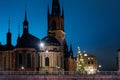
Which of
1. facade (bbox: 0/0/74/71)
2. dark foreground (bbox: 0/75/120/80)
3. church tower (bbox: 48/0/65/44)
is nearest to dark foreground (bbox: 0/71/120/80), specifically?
dark foreground (bbox: 0/75/120/80)

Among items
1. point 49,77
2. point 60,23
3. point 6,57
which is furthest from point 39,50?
point 49,77

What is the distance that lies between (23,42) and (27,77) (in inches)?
2625

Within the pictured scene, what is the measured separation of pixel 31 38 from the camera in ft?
576

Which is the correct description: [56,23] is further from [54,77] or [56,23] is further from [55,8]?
[54,77]

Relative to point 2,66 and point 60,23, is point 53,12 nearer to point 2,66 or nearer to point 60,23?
point 60,23

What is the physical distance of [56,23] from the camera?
19450cm

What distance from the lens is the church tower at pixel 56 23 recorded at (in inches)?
7608

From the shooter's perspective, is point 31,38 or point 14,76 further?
point 31,38

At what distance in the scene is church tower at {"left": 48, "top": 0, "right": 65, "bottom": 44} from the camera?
193 m

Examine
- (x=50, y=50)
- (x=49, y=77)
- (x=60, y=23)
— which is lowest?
(x=49, y=77)

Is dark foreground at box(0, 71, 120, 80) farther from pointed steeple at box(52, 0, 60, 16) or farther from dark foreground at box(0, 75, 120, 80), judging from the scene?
pointed steeple at box(52, 0, 60, 16)

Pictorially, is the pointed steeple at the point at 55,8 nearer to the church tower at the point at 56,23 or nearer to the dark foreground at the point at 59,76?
the church tower at the point at 56,23

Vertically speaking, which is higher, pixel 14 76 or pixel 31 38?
pixel 31 38

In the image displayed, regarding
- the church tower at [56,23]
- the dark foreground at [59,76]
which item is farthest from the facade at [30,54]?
the dark foreground at [59,76]
